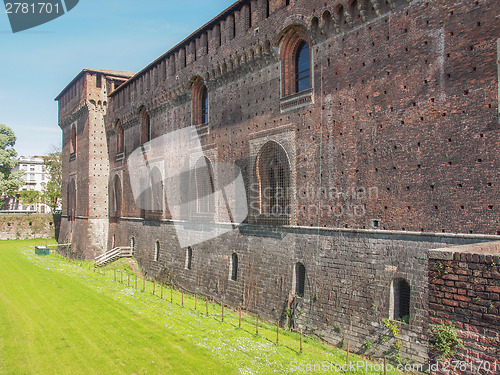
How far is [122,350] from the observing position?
35.3ft

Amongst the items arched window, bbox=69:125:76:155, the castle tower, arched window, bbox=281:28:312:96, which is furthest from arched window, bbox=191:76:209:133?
arched window, bbox=69:125:76:155

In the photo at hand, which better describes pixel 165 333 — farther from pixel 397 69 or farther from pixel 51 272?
pixel 51 272

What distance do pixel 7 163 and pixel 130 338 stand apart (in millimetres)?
38651

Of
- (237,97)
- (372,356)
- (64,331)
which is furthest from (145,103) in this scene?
(372,356)

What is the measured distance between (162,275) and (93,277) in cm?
368

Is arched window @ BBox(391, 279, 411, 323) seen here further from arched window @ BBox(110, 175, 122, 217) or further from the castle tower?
the castle tower

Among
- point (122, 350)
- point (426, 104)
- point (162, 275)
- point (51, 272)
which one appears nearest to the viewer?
point (426, 104)

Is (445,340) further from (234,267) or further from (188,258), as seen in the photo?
(188,258)

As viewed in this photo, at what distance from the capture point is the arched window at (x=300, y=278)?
41.3 feet

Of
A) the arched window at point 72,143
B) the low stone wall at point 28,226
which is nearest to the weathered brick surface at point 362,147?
the arched window at point 72,143

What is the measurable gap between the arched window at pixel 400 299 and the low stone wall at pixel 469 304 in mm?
5273

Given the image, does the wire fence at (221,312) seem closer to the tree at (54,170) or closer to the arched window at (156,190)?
the arched window at (156,190)

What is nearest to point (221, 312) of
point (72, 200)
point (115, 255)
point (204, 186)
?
point (204, 186)

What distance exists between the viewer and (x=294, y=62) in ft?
45.2
